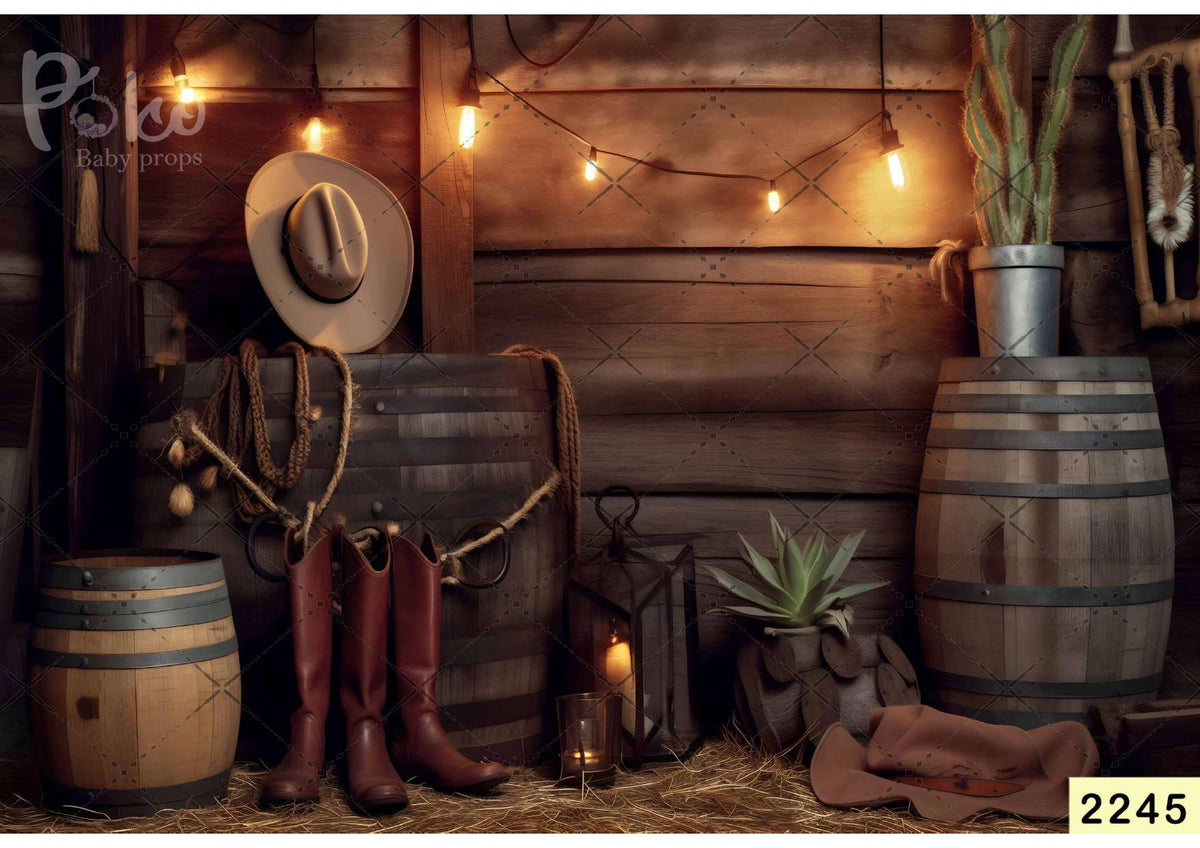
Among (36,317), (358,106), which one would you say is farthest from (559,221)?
(36,317)

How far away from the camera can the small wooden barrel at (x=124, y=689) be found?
5.48ft

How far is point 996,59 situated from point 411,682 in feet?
5.90

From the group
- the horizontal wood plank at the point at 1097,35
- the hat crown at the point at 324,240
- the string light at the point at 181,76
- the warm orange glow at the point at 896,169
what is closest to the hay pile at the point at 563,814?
the hat crown at the point at 324,240

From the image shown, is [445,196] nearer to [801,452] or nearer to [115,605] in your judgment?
[801,452]

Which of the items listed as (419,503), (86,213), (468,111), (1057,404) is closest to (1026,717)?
(1057,404)

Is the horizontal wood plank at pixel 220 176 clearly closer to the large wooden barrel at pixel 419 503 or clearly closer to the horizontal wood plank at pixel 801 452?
the large wooden barrel at pixel 419 503

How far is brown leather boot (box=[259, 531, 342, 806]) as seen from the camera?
180 cm

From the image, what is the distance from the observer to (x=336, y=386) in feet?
6.43

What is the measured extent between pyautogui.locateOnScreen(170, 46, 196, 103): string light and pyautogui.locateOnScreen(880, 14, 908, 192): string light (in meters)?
1.59

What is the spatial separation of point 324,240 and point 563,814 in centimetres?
123

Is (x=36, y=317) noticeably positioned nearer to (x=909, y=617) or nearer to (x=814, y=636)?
(x=814, y=636)

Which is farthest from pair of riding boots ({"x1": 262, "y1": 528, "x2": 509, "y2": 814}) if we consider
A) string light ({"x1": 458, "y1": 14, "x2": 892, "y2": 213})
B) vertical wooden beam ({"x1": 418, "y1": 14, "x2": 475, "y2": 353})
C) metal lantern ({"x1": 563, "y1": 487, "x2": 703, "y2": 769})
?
string light ({"x1": 458, "y1": 14, "x2": 892, "y2": 213})

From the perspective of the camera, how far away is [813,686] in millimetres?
2059

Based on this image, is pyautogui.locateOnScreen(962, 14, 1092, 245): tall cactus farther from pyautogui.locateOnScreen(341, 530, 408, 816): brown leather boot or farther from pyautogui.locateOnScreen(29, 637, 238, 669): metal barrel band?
pyautogui.locateOnScreen(29, 637, 238, 669): metal barrel band
